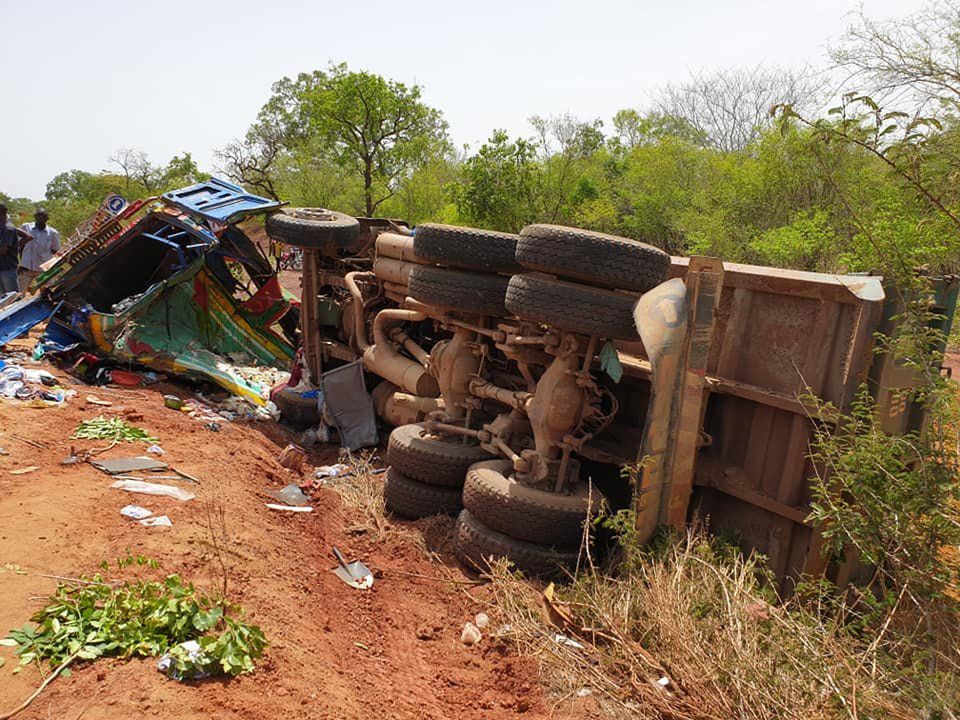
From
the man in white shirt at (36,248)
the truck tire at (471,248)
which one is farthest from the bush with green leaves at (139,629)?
the man in white shirt at (36,248)

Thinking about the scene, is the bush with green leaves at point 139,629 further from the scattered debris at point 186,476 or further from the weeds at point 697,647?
the scattered debris at point 186,476

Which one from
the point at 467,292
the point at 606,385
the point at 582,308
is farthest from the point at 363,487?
the point at 582,308

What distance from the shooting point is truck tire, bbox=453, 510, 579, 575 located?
428 centimetres

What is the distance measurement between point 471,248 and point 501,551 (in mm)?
2182

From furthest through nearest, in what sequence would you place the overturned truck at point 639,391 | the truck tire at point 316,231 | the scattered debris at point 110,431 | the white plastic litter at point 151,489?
the truck tire at point 316,231 → the scattered debris at point 110,431 → the white plastic litter at point 151,489 → the overturned truck at point 639,391

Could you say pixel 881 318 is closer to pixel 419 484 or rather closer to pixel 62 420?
pixel 419 484

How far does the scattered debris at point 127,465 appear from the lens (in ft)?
16.7

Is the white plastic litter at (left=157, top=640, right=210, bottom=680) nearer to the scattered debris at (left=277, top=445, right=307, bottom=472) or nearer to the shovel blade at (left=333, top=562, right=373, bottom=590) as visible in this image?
the shovel blade at (left=333, top=562, right=373, bottom=590)

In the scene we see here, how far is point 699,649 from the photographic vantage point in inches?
118

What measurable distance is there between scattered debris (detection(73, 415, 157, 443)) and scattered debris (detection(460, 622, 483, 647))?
11.0 ft

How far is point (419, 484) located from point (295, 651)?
2250 millimetres

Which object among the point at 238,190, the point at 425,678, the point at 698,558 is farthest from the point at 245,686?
the point at 238,190

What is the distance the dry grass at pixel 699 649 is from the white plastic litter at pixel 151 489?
2285 mm

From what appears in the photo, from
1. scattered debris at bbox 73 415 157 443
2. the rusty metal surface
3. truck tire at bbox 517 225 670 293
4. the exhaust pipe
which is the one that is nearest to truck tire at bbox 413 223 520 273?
truck tire at bbox 517 225 670 293
